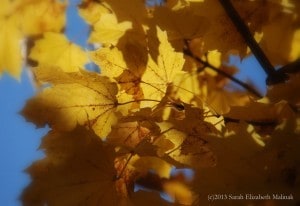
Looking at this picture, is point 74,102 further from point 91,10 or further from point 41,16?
point 41,16

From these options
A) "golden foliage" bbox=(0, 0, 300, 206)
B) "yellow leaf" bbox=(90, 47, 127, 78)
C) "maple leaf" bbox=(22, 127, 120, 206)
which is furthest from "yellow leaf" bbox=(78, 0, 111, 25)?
"maple leaf" bbox=(22, 127, 120, 206)

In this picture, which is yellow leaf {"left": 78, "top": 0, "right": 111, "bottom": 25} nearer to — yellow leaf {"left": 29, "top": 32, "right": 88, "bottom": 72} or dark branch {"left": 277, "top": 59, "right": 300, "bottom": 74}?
yellow leaf {"left": 29, "top": 32, "right": 88, "bottom": 72}

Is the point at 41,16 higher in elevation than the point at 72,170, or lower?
higher

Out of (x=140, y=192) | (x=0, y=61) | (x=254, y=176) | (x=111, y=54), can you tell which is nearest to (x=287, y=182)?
(x=254, y=176)

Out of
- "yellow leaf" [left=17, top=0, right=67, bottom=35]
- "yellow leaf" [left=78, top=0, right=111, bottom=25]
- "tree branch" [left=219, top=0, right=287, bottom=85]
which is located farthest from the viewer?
"yellow leaf" [left=17, top=0, right=67, bottom=35]

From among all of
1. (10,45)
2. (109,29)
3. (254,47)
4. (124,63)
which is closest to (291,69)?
(254,47)

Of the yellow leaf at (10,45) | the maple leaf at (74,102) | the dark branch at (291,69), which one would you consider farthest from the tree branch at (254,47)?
the yellow leaf at (10,45)
